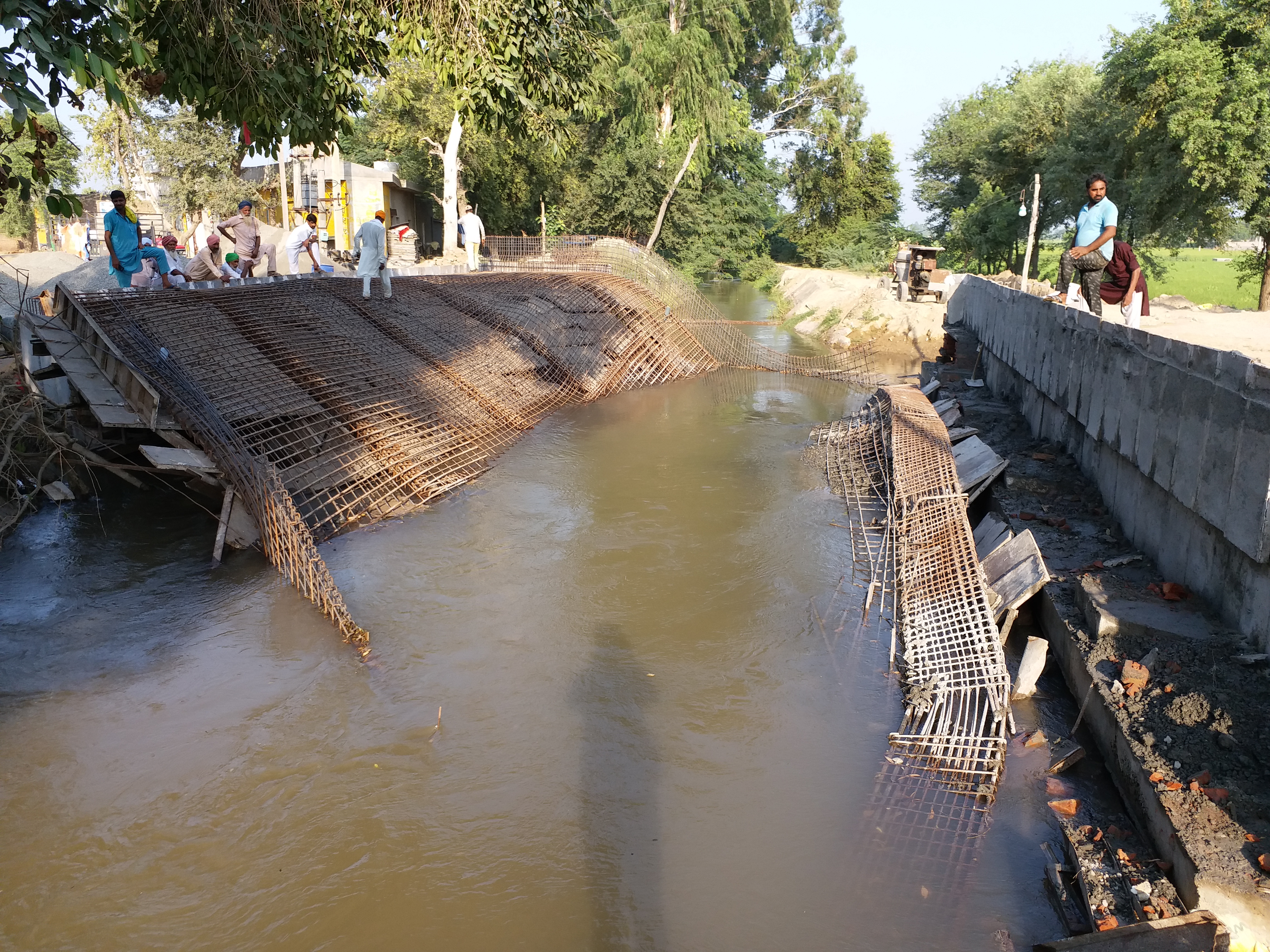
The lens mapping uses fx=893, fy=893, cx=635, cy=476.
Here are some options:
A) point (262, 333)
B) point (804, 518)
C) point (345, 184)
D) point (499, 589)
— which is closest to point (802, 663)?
point (499, 589)

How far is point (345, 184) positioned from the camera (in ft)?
103

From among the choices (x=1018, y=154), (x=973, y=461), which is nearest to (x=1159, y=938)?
(x=973, y=461)

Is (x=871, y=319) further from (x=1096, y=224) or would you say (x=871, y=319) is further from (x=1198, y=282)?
(x=1198, y=282)

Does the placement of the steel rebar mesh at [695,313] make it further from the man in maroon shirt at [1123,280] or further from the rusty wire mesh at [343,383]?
the man in maroon shirt at [1123,280]

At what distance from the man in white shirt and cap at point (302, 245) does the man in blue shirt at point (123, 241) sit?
2663mm

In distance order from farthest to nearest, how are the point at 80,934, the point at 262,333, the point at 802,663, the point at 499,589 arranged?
the point at 262,333 → the point at 499,589 → the point at 802,663 → the point at 80,934

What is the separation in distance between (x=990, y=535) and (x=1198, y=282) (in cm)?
3645

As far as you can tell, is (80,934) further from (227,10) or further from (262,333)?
(262,333)

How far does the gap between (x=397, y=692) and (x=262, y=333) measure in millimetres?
5919

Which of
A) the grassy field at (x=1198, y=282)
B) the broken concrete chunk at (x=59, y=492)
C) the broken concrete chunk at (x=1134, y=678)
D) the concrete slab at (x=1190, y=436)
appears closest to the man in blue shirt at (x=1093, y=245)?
the concrete slab at (x=1190, y=436)

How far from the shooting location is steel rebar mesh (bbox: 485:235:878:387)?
1928 centimetres

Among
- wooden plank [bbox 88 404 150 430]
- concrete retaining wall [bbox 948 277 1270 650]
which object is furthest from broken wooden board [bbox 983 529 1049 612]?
wooden plank [bbox 88 404 150 430]

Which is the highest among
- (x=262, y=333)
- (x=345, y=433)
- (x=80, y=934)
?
(x=262, y=333)

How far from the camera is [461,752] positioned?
17.4ft
